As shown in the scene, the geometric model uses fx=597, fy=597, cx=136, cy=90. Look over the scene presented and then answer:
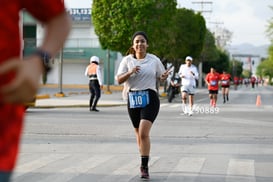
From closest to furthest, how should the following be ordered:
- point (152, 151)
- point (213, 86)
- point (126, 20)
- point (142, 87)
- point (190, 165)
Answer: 1. point (142, 87)
2. point (190, 165)
3. point (152, 151)
4. point (213, 86)
5. point (126, 20)

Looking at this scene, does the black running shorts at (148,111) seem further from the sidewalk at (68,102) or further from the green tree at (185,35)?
the green tree at (185,35)

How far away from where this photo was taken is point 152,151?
9.93 metres

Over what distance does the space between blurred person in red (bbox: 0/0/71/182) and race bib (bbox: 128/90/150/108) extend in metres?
4.85

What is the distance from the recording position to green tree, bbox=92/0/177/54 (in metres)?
31.2

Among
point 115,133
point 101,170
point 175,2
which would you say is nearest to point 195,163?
point 101,170

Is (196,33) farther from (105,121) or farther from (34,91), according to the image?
(34,91)

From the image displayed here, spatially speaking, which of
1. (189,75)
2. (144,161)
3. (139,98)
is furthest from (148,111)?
(189,75)

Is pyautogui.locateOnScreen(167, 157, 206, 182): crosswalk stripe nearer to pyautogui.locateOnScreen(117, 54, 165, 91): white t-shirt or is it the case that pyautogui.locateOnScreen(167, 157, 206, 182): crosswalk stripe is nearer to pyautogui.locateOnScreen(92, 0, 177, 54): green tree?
pyautogui.locateOnScreen(117, 54, 165, 91): white t-shirt

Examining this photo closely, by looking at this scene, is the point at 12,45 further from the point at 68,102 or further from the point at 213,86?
the point at 68,102

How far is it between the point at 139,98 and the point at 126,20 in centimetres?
2426

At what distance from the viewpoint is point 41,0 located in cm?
244

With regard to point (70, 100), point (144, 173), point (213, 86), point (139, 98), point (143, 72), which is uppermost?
point (143, 72)

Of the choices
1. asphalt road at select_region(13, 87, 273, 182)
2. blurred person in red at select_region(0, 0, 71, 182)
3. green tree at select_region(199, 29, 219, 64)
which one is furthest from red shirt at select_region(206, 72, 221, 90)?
green tree at select_region(199, 29, 219, 64)

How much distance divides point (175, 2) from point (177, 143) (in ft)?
77.6
